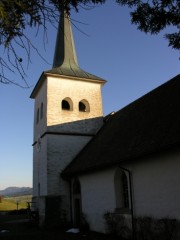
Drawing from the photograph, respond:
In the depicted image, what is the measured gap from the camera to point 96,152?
1878 centimetres

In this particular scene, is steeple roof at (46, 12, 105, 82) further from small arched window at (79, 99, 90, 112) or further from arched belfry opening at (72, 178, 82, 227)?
arched belfry opening at (72, 178, 82, 227)

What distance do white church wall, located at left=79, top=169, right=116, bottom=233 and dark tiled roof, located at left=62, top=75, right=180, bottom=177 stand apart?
2.17ft

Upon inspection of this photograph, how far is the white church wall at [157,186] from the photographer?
11.4 meters

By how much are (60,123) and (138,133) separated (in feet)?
28.2

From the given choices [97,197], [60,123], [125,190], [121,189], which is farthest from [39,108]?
[125,190]

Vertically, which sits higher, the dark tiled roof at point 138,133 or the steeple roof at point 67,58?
the steeple roof at point 67,58

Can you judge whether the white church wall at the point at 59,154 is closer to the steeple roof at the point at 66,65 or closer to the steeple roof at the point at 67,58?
the steeple roof at the point at 66,65

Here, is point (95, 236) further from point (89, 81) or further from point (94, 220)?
point (89, 81)

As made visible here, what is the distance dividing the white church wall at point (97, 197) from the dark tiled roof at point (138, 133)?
66 cm

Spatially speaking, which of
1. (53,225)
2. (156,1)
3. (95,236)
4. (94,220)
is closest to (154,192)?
(95,236)

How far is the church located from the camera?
12.4 meters

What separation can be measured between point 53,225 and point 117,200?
639 cm

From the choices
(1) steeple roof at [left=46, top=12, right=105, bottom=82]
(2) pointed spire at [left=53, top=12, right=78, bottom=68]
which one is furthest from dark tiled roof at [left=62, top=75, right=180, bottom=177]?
(2) pointed spire at [left=53, top=12, right=78, bottom=68]

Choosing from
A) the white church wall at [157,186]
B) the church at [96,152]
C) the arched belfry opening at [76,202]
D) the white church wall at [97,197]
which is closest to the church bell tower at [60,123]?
the church at [96,152]
